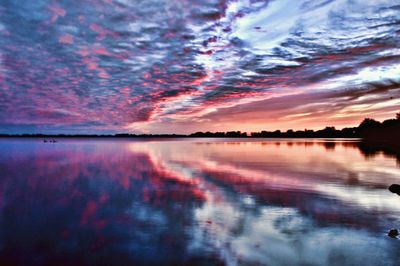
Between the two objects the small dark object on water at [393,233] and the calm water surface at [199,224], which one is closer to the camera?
the calm water surface at [199,224]

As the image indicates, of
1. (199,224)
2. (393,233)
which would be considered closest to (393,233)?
(393,233)

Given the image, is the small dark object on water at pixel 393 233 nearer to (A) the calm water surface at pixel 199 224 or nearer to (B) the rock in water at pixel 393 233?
(B) the rock in water at pixel 393 233

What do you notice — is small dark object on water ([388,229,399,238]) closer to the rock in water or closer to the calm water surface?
the rock in water

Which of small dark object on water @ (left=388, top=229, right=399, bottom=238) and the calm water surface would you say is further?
small dark object on water @ (left=388, top=229, right=399, bottom=238)

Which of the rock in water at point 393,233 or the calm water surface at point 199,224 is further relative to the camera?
the rock in water at point 393,233

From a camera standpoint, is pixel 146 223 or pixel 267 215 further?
pixel 267 215

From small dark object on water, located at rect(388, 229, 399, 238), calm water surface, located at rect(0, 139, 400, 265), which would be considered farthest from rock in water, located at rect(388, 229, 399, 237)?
calm water surface, located at rect(0, 139, 400, 265)

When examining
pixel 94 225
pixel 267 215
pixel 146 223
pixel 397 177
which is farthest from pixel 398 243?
pixel 397 177

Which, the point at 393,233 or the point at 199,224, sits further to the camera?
the point at 199,224

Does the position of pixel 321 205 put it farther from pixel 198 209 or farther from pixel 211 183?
pixel 211 183

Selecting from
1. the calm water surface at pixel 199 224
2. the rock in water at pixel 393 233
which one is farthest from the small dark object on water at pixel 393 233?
the calm water surface at pixel 199 224

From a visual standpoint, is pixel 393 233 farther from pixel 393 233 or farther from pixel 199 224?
pixel 199 224

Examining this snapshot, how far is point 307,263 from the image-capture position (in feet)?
24.2

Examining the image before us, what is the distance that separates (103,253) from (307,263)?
5476 millimetres
